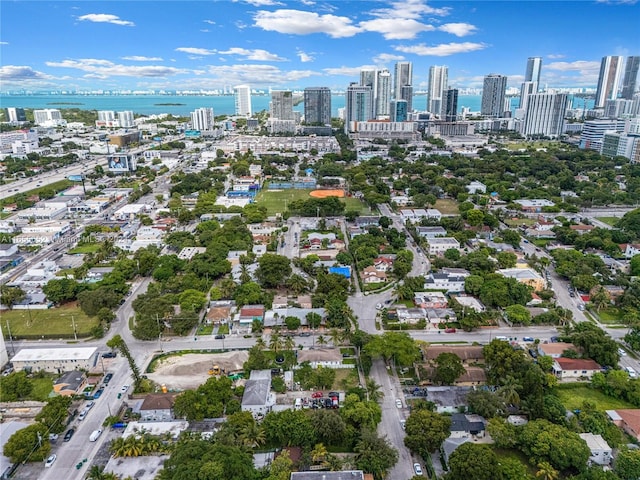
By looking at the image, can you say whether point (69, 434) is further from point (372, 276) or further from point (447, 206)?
point (447, 206)

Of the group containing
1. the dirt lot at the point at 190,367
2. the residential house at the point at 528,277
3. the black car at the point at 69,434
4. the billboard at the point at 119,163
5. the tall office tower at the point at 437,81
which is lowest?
the black car at the point at 69,434

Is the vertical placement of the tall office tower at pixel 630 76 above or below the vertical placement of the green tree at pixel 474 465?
above

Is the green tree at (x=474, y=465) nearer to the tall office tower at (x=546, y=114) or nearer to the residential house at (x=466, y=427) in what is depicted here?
the residential house at (x=466, y=427)

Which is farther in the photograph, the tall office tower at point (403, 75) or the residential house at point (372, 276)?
the tall office tower at point (403, 75)

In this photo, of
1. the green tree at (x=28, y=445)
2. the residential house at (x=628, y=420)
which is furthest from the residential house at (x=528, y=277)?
the green tree at (x=28, y=445)

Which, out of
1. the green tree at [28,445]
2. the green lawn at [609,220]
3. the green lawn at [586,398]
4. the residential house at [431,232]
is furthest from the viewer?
the green lawn at [609,220]

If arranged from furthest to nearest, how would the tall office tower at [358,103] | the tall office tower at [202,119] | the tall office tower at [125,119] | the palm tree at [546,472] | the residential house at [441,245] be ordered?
the tall office tower at [125,119] < the tall office tower at [202,119] < the tall office tower at [358,103] < the residential house at [441,245] < the palm tree at [546,472]

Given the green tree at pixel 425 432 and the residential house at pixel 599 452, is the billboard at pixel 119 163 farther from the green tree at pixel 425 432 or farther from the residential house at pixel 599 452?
the residential house at pixel 599 452
